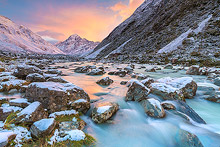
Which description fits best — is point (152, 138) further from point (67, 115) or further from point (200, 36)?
point (200, 36)

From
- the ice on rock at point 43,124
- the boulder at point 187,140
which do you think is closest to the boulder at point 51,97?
the ice on rock at point 43,124

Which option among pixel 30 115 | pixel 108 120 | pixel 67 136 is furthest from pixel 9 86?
pixel 108 120

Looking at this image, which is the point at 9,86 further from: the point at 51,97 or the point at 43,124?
the point at 43,124

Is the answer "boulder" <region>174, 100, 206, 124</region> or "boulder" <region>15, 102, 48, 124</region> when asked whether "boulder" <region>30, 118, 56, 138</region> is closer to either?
"boulder" <region>15, 102, 48, 124</region>

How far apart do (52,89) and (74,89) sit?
63cm

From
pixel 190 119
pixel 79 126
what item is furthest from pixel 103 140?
pixel 190 119

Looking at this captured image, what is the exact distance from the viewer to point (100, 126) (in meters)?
2.63

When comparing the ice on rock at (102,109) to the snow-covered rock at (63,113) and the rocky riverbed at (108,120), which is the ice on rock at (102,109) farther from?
the snow-covered rock at (63,113)

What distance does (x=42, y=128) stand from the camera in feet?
6.41

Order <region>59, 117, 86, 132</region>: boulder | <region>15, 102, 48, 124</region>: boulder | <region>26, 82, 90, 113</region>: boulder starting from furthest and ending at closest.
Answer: <region>26, 82, 90, 113</region>: boulder, <region>59, 117, 86, 132</region>: boulder, <region>15, 102, 48, 124</region>: boulder

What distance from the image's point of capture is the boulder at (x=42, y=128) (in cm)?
191

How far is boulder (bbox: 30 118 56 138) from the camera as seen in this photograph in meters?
1.91

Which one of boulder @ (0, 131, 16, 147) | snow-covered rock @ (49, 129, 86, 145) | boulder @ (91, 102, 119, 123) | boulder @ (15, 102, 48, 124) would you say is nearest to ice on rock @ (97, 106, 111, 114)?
boulder @ (91, 102, 119, 123)

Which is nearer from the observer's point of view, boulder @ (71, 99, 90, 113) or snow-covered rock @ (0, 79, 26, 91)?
boulder @ (71, 99, 90, 113)
